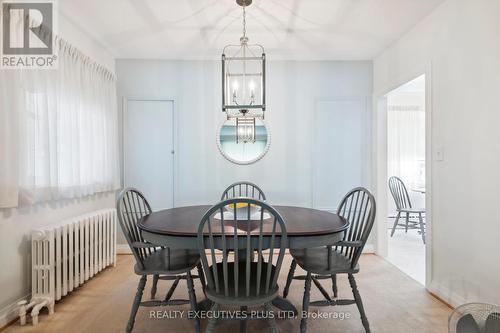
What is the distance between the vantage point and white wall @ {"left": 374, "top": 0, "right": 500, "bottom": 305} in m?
1.97

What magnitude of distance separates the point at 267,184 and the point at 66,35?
2656mm

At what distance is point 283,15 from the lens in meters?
2.66

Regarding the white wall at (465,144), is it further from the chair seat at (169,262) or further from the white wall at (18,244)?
the white wall at (18,244)

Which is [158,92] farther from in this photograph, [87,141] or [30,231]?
[30,231]

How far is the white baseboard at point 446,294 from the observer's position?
7.32 ft

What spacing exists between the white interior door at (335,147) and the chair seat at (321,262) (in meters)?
1.59

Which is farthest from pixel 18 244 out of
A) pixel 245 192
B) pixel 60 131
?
pixel 245 192

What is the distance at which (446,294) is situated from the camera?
2373mm

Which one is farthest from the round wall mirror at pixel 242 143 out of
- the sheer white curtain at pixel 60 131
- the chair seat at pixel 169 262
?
the chair seat at pixel 169 262

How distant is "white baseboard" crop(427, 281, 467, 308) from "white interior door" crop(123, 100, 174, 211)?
2962mm

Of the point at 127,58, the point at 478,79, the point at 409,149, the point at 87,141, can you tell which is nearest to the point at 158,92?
the point at 127,58

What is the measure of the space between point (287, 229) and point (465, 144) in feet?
5.24

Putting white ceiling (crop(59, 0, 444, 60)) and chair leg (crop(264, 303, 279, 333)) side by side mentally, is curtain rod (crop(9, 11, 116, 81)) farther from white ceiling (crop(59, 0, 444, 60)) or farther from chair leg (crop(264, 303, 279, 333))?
chair leg (crop(264, 303, 279, 333))

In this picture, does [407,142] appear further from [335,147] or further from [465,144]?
[465,144]
